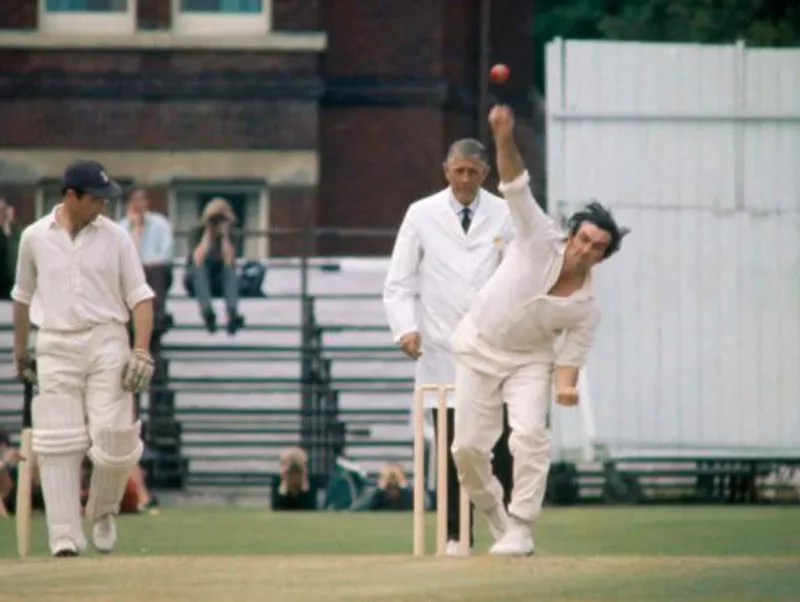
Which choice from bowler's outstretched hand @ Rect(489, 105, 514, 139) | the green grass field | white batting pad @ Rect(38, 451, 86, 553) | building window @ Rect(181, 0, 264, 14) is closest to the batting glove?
white batting pad @ Rect(38, 451, 86, 553)

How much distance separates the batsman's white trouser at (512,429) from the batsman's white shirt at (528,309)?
73 mm

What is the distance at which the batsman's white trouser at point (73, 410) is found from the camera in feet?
46.5

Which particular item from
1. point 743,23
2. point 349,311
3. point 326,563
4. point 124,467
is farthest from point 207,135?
point 326,563

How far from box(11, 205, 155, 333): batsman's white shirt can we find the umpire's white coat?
4.09ft

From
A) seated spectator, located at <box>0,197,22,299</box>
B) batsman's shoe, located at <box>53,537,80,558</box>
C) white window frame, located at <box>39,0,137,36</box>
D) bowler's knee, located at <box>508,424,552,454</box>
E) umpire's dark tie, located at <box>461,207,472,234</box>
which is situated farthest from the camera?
Result: white window frame, located at <box>39,0,137,36</box>

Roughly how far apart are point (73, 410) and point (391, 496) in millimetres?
7078

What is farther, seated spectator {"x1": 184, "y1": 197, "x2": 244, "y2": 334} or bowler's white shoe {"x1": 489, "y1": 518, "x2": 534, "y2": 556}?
seated spectator {"x1": 184, "y1": 197, "x2": 244, "y2": 334}

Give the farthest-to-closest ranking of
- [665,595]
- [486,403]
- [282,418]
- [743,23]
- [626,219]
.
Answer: [743,23] → [282,418] → [626,219] → [486,403] → [665,595]

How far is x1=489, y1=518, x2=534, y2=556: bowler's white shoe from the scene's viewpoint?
13.4 metres

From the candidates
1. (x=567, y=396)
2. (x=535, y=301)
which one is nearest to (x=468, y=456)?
(x=567, y=396)

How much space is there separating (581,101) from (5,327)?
6651 millimetres

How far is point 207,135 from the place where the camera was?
3072cm

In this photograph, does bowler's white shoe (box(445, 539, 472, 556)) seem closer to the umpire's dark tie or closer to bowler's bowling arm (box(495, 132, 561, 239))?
the umpire's dark tie

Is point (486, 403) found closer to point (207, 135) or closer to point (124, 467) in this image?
point (124, 467)
